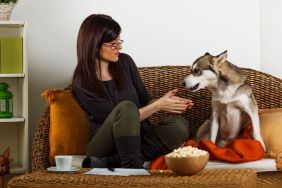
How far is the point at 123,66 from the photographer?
122 inches

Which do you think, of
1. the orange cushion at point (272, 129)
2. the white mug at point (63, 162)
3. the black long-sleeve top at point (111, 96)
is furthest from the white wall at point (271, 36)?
the white mug at point (63, 162)

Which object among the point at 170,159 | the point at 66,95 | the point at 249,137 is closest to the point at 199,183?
the point at 170,159

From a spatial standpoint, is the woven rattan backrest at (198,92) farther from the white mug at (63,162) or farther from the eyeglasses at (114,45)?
the white mug at (63,162)

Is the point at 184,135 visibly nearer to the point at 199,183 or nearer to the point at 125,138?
the point at 125,138

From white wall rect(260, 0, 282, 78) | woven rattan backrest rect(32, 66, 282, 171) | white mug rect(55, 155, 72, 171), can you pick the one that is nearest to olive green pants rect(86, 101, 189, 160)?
white mug rect(55, 155, 72, 171)

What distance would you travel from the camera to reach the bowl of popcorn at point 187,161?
2161mm

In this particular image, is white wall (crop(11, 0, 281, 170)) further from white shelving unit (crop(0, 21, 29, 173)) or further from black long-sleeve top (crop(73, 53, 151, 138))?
black long-sleeve top (crop(73, 53, 151, 138))

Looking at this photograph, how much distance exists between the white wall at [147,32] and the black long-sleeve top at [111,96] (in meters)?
0.58

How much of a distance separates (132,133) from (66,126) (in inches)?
20.4

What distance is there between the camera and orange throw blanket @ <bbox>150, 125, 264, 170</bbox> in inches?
107

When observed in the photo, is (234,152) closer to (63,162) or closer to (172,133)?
(172,133)

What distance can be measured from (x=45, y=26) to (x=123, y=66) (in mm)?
734

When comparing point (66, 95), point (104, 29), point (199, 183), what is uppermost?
point (104, 29)

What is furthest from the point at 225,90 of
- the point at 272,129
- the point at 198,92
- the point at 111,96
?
the point at 111,96
